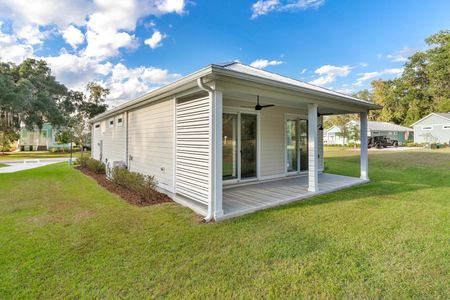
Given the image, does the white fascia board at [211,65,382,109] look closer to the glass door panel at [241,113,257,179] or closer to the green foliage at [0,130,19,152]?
the glass door panel at [241,113,257,179]

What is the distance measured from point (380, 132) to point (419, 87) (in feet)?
48.8

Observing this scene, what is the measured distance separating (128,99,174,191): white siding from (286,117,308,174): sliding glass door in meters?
4.14

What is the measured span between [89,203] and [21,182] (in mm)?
4764

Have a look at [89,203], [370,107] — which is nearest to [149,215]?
[89,203]

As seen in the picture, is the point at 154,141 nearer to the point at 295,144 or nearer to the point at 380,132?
the point at 295,144

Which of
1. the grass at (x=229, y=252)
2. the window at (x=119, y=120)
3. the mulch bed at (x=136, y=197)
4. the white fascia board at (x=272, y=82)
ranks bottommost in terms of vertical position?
the grass at (x=229, y=252)

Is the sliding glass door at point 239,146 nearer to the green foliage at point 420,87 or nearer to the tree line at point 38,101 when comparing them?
the tree line at point 38,101

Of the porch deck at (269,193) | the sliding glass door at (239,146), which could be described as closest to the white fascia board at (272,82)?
the sliding glass door at (239,146)

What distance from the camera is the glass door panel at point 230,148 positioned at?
6.60 metres

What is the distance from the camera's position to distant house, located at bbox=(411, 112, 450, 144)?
28.0 m

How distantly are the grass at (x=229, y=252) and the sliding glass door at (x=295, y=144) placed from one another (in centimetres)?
316

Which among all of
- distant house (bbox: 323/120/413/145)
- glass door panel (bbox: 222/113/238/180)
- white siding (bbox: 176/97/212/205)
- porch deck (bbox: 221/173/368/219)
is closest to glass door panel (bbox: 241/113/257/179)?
glass door panel (bbox: 222/113/238/180)

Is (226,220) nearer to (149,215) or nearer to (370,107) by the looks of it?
(149,215)

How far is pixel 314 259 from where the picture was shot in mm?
2898
